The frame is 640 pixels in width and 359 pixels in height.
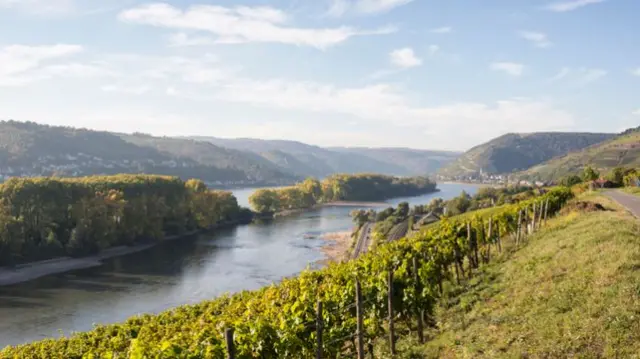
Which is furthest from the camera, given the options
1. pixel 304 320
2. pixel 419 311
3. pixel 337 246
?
pixel 337 246

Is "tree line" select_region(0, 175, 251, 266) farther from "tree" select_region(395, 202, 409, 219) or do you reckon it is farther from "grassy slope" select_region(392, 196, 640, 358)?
"grassy slope" select_region(392, 196, 640, 358)

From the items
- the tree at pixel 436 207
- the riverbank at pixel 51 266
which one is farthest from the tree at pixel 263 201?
the riverbank at pixel 51 266

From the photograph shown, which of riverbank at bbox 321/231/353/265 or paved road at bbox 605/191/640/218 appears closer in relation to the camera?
paved road at bbox 605/191/640/218

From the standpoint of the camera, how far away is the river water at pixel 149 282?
56.5m

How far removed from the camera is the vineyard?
43.7ft

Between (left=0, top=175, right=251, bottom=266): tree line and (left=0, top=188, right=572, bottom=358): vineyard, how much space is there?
76603mm

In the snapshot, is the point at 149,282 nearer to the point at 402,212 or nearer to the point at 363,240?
the point at 363,240

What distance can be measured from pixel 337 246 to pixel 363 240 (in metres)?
6.33

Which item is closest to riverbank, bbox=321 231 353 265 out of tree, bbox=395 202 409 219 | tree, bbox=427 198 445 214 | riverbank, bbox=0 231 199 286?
tree, bbox=395 202 409 219

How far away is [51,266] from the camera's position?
86.3 m

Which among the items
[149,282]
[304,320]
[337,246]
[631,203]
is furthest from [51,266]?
[304,320]

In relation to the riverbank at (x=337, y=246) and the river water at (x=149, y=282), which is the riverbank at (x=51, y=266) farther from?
the riverbank at (x=337, y=246)

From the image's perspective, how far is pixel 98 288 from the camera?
71.3 meters

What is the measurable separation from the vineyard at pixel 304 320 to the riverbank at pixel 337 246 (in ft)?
189
